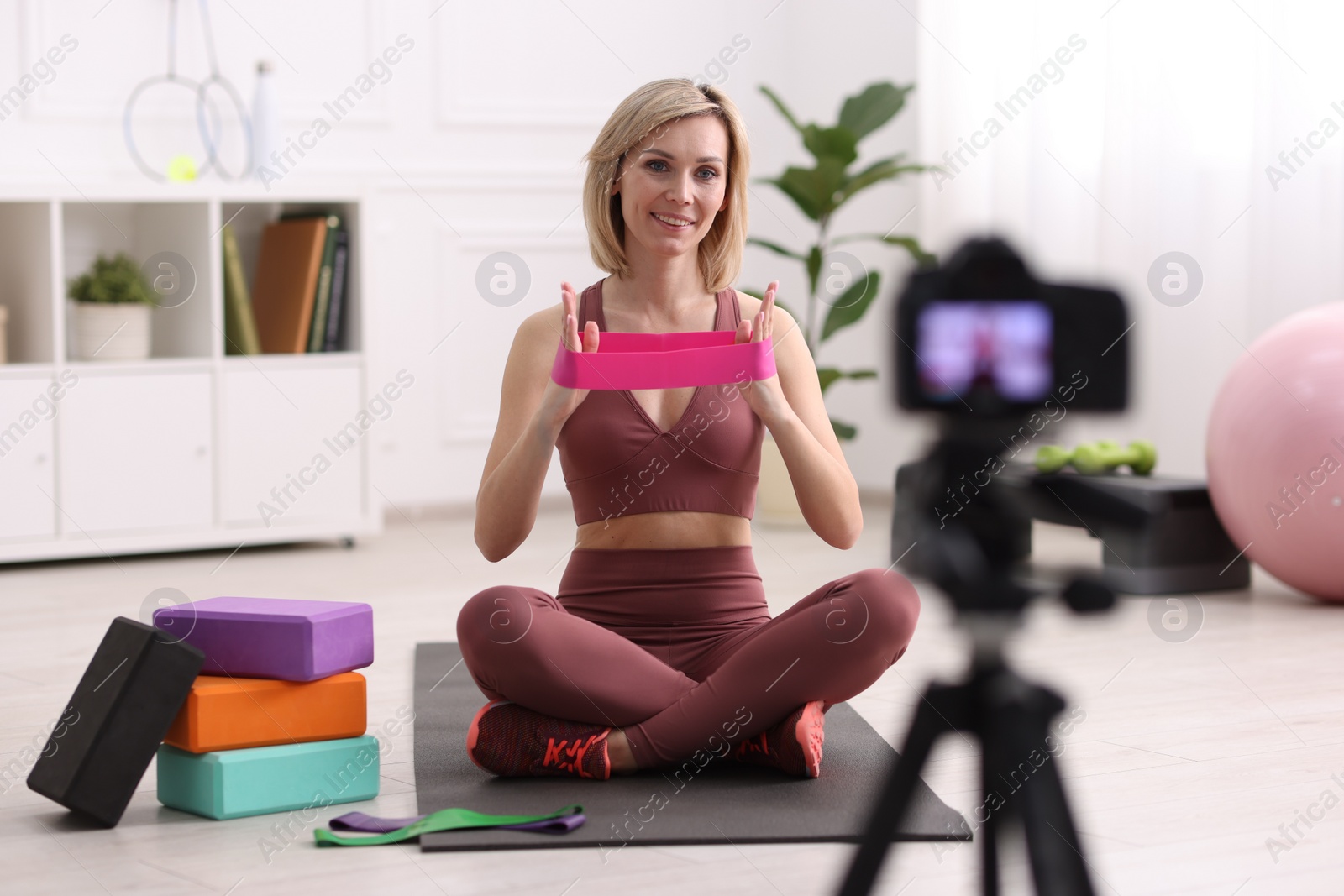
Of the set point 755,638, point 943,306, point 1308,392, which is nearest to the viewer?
point 943,306

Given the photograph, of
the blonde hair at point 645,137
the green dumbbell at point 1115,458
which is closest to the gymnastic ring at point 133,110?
the blonde hair at point 645,137

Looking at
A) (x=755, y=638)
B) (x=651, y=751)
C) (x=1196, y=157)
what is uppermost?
(x=1196, y=157)

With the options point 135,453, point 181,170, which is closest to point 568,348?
point 135,453

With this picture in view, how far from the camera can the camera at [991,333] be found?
2.72ft

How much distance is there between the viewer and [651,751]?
1729 millimetres

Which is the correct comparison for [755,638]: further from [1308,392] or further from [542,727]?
[1308,392]

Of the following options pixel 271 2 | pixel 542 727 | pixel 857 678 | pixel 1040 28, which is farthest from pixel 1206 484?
pixel 271 2

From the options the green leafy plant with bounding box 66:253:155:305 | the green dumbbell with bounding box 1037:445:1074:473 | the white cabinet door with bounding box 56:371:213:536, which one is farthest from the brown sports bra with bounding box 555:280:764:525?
the green leafy plant with bounding box 66:253:155:305

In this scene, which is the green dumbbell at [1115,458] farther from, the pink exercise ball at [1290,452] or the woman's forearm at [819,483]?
the woman's forearm at [819,483]

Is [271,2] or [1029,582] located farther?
[271,2]

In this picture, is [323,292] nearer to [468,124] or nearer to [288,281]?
[288,281]

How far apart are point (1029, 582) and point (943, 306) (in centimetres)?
18

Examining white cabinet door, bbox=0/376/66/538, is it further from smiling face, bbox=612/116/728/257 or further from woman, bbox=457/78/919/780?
smiling face, bbox=612/116/728/257

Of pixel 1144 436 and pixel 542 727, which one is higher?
pixel 1144 436
